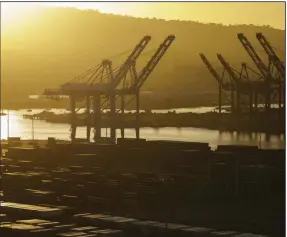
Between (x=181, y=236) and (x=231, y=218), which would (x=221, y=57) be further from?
(x=181, y=236)

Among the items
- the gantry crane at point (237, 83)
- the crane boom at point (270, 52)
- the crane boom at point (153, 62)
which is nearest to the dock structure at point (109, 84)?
the crane boom at point (153, 62)

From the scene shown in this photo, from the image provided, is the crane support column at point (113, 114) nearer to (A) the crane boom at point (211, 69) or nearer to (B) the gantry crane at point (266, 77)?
(A) the crane boom at point (211, 69)

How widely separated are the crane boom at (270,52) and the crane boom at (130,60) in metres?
4.91

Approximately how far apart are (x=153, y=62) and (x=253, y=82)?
4.62 meters

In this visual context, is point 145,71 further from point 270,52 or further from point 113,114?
point 270,52

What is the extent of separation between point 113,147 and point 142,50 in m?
11.7

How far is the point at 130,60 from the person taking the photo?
106ft

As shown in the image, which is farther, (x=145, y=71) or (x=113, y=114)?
(x=113, y=114)

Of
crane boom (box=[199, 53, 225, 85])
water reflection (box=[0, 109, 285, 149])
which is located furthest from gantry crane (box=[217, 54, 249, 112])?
water reflection (box=[0, 109, 285, 149])

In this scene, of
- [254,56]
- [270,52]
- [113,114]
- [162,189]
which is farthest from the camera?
[113,114]

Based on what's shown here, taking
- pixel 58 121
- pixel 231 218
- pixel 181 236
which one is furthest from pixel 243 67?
pixel 181 236

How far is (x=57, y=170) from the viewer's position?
20484 mm

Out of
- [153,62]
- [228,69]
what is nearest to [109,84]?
[153,62]

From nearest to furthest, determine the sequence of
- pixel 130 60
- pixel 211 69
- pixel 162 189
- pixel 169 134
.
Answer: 1. pixel 162 189
2. pixel 130 60
3. pixel 211 69
4. pixel 169 134
